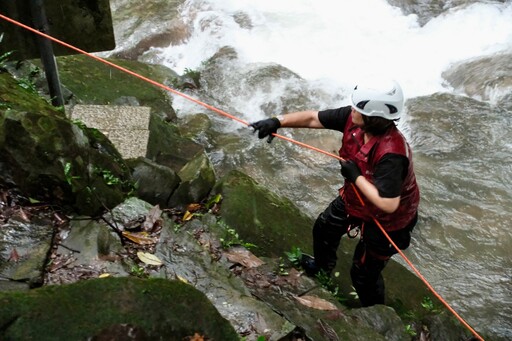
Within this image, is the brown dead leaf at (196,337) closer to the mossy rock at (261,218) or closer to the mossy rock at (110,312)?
the mossy rock at (110,312)

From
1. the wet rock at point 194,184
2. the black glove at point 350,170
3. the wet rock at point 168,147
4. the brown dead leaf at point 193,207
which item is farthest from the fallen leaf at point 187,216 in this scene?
the black glove at point 350,170

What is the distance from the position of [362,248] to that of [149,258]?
1664 mm

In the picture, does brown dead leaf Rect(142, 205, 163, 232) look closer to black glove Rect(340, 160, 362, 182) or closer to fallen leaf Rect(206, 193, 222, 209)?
fallen leaf Rect(206, 193, 222, 209)

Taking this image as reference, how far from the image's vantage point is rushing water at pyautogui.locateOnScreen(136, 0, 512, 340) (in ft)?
19.6

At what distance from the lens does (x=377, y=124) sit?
11.1 feet

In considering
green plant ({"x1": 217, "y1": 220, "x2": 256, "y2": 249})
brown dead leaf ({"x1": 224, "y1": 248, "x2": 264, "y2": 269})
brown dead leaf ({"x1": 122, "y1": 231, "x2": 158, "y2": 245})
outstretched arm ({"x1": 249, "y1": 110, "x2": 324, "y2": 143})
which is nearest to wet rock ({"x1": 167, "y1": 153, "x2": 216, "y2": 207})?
green plant ({"x1": 217, "y1": 220, "x2": 256, "y2": 249})

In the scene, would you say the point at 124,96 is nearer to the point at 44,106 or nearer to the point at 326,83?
the point at 44,106

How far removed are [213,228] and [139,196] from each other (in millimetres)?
740

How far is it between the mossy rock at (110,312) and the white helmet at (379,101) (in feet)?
5.50

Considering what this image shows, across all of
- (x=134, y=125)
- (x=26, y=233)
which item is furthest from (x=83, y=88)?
(x=26, y=233)

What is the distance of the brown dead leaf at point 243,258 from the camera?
4.10 meters

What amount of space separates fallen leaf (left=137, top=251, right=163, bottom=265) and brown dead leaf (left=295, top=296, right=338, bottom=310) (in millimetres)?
1169

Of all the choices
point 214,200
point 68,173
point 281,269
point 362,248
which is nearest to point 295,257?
point 281,269

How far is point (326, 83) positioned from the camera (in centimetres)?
955
